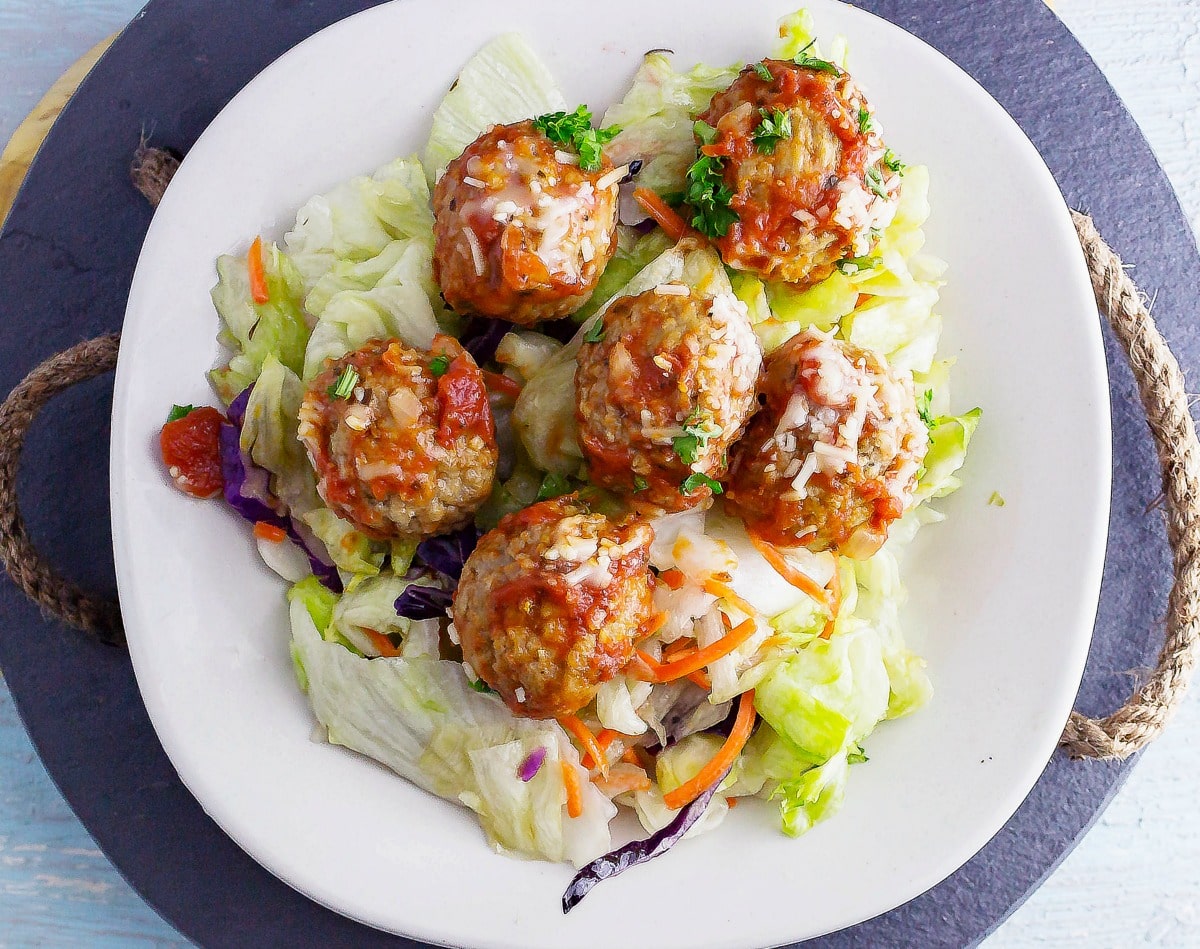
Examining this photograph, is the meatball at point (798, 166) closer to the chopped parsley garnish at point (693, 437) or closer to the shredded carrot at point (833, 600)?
the chopped parsley garnish at point (693, 437)

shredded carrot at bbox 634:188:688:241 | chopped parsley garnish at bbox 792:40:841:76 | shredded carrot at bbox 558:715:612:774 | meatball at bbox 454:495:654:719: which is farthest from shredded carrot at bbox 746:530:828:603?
chopped parsley garnish at bbox 792:40:841:76

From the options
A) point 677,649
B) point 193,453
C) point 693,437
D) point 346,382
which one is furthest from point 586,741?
point 193,453

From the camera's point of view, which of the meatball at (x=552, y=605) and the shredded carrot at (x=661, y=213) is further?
the shredded carrot at (x=661, y=213)

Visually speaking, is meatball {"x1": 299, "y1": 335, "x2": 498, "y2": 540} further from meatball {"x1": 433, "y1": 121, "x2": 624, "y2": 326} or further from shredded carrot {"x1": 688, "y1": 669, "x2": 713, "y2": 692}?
shredded carrot {"x1": 688, "y1": 669, "x2": 713, "y2": 692}

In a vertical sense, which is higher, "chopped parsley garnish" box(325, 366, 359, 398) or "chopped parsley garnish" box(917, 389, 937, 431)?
"chopped parsley garnish" box(325, 366, 359, 398)

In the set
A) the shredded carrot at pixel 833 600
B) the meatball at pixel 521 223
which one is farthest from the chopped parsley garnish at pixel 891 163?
the shredded carrot at pixel 833 600

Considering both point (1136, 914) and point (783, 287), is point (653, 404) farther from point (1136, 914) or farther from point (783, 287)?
point (1136, 914)
